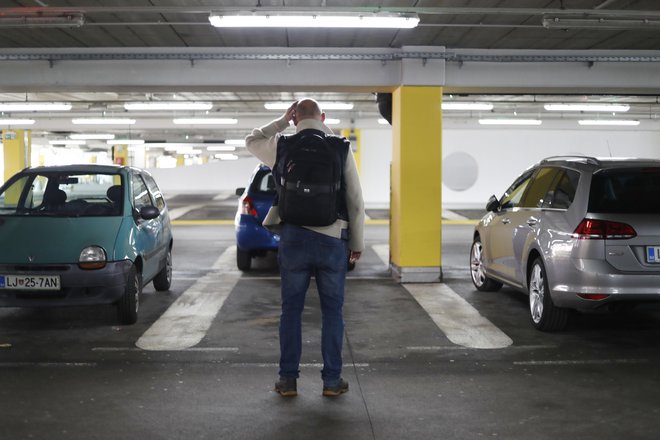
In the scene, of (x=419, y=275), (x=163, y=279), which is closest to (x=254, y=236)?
(x=163, y=279)

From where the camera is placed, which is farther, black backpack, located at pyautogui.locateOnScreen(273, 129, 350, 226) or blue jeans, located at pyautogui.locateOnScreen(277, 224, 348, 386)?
blue jeans, located at pyautogui.locateOnScreen(277, 224, 348, 386)

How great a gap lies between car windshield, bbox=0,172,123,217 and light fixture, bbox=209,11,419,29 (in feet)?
6.68

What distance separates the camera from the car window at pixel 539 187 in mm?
7098

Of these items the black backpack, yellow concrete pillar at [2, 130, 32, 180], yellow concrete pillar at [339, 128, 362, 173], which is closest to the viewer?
the black backpack

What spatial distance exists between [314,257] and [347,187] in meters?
0.49

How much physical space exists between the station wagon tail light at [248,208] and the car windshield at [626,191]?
517 centimetres

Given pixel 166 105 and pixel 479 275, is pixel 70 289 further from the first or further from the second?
pixel 166 105

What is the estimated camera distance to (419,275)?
983 centimetres

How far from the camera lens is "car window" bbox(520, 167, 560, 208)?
7098mm

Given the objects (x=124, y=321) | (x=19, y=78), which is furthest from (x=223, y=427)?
(x=19, y=78)

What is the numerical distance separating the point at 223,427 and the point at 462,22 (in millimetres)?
6135

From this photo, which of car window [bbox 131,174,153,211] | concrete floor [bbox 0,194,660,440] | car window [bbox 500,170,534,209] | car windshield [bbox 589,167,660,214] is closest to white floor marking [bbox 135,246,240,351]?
concrete floor [bbox 0,194,660,440]

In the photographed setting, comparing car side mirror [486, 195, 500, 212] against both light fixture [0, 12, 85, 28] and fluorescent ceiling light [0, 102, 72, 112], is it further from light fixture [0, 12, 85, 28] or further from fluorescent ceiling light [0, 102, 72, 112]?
fluorescent ceiling light [0, 102, 72, 112]

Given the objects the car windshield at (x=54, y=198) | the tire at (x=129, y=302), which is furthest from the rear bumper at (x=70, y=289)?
the car windshield at (x=54, y=198)
